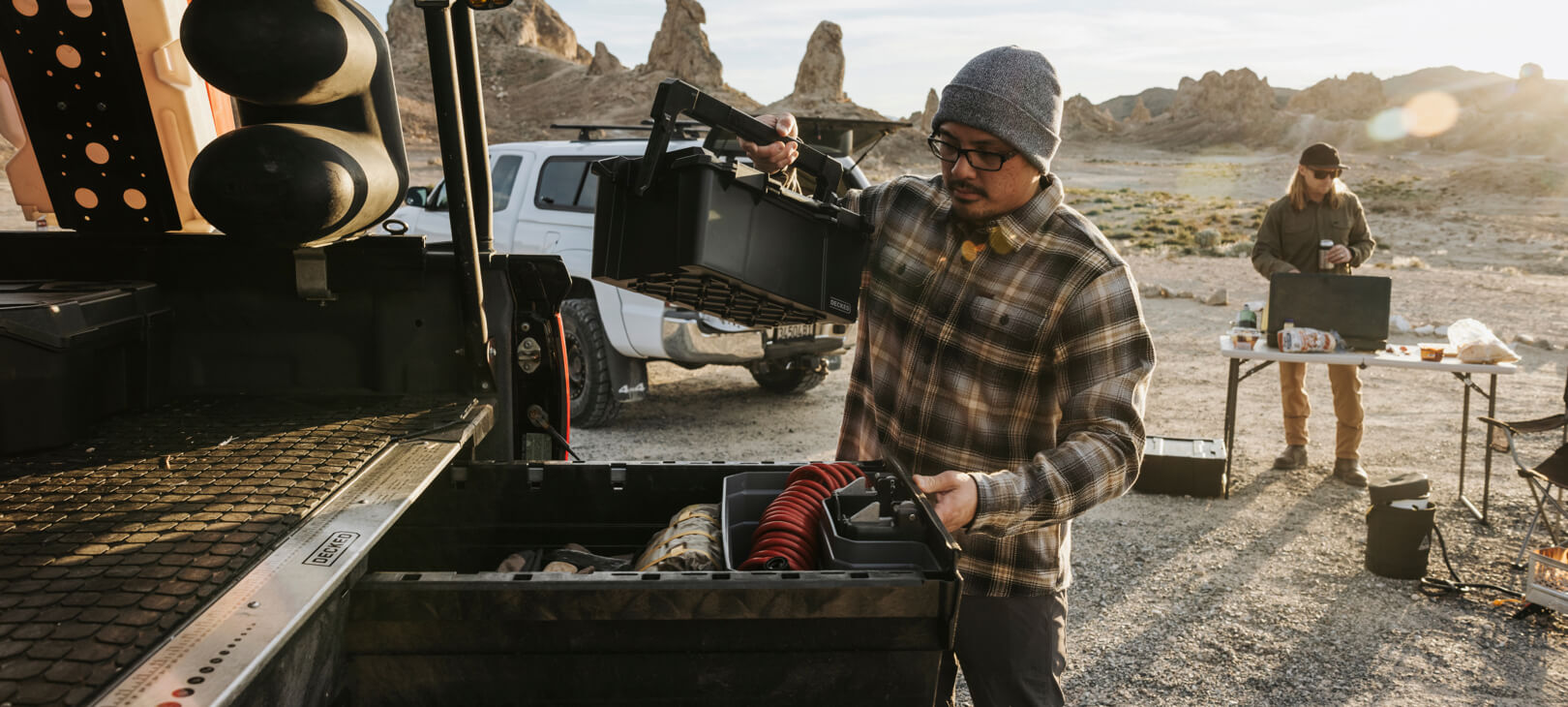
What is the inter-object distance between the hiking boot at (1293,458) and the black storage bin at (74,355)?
6.84m

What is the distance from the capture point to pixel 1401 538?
5.22 meters

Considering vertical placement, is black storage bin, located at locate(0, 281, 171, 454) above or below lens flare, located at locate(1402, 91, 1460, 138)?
below

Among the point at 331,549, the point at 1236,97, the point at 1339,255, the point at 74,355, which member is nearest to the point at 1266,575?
the point at 1339,255

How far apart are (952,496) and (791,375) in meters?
6.97

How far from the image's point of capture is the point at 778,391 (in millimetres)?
9211

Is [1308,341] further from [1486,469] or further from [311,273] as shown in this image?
[311,273]

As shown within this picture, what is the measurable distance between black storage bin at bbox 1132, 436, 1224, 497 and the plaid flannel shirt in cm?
434

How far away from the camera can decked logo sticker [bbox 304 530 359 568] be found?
5.24 feet

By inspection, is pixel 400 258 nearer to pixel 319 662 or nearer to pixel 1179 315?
pixel 319 662

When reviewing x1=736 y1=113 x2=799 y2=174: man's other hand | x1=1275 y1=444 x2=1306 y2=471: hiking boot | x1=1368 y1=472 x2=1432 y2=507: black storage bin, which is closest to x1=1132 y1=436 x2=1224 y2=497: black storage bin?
x1=1275 y1=444 x2=1306 y2=471: hiking boot

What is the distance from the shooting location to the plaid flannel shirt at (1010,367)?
2160 mm

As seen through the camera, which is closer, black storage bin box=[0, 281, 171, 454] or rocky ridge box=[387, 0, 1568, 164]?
black storage bin box=[0, 281, 171, 454]

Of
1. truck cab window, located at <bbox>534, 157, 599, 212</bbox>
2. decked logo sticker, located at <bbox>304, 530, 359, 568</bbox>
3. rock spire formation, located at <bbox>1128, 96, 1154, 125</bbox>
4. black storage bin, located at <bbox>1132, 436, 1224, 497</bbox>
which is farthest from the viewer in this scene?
rock spire formation, located at <bbox>1128, 96, 1154, 125</bbox>

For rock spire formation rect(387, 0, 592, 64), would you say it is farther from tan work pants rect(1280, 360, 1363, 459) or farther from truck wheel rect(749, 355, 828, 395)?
tan work pants rect(1280, 360, 1363, 459)
